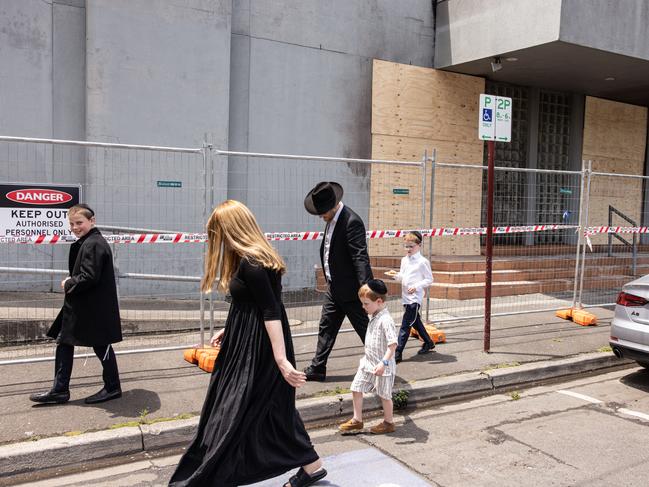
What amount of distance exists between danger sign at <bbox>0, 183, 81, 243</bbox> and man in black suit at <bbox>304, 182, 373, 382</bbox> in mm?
2575

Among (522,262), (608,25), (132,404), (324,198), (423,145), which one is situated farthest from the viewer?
(423,145)

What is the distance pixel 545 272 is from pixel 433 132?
11.8ft

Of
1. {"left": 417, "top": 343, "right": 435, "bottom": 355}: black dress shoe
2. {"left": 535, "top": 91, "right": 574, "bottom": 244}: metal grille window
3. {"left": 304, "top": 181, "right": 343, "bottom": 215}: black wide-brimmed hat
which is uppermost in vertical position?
{"left": 535, "top": 91, "right": 574, "bottom": 244}: metal grille window

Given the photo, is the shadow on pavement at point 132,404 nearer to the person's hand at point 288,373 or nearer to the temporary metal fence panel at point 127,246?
the temporary metal fence panel at point 127,246

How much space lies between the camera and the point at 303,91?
1048cm

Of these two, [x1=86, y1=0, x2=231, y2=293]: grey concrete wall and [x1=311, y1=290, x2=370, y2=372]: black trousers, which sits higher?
[x1=86, y1=0, x2=231, y2=293]: grey concrete wall

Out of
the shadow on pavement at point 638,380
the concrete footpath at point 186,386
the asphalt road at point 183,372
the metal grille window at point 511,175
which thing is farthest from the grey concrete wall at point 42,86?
the metal grille window at point 511,175

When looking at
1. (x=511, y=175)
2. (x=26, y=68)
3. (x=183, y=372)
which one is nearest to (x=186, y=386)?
(x=183, y=372)

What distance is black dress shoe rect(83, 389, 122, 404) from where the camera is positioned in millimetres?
5016

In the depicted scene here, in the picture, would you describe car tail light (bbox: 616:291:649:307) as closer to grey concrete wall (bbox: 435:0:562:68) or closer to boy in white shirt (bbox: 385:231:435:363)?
boy in white shirt (bbox: 385:231:435:363)

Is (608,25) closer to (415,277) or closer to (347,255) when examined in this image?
(415,277)

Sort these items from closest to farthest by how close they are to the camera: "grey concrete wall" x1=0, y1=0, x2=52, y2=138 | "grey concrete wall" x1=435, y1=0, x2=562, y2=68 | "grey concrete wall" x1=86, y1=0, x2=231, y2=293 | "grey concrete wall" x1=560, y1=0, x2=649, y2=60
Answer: "grey concrete wall" x1=0, y1=0, x2=52, y2=138 < "grey concrete wall" x1=86, y1=0, x2=231, y2=293 < "grey concrete wall" x1=560, y1=0, x2=649, y2=60 < "grey concrete wall" x1=435, y1=0, x2=562, y2=68

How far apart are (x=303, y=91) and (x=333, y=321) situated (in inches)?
236

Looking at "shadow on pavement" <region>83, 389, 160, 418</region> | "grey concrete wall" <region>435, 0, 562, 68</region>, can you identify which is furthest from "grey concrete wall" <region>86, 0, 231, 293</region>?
"grey concrete wall" <region>435, 0, 562, 68</region>
